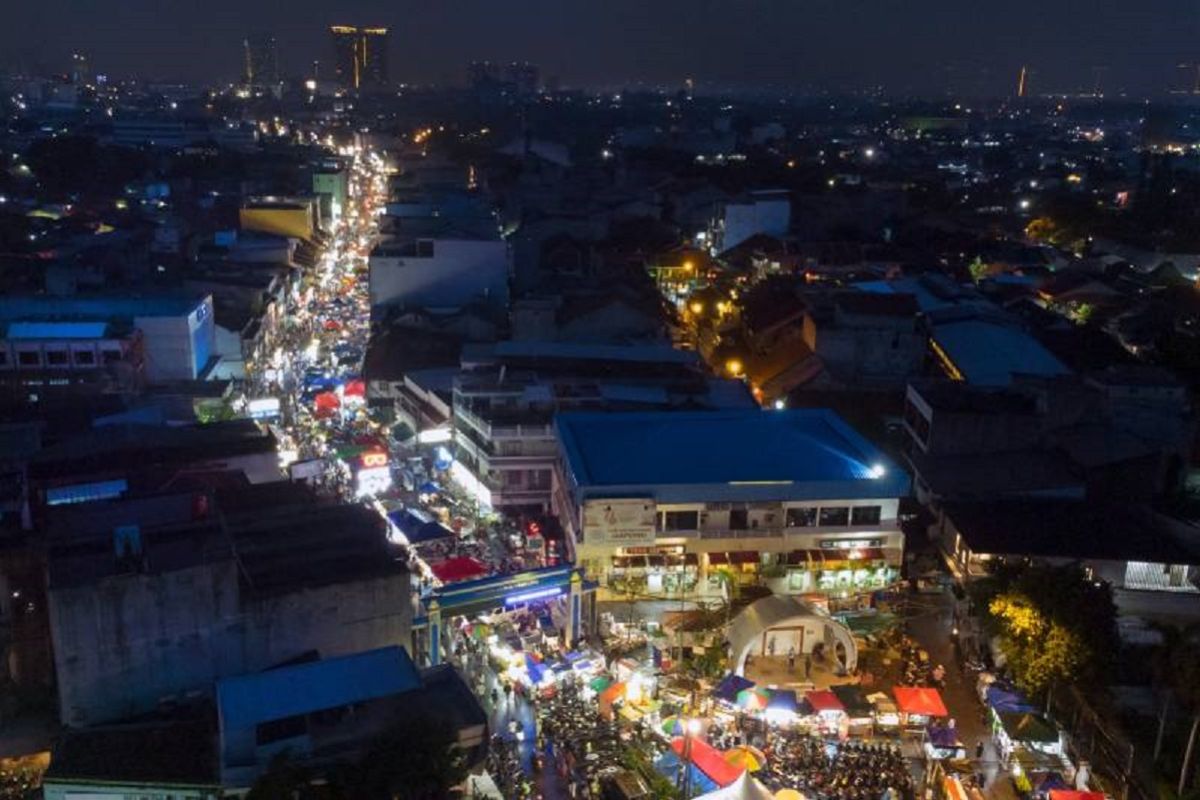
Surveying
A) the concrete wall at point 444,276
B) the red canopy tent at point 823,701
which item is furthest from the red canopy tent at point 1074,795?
the concrete wall at point 444,276

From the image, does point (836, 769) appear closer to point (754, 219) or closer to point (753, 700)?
point (753, 700)

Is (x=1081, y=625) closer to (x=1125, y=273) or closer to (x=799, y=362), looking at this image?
(x=799, y=362)

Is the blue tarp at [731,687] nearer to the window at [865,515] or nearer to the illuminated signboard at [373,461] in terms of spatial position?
the window at [865,515]

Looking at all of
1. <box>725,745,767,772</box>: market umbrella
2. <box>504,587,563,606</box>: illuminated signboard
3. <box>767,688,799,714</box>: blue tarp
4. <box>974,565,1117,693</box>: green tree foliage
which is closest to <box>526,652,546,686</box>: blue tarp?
<box>504,587,563,606</box>: illuminated signboard

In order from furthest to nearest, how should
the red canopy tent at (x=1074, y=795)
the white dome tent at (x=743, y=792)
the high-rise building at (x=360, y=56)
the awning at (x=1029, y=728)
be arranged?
the high-rise building at (x=360, y=56)
the awning at (x=1029, y=728)
the red canopy tent at (x=1074, y=795)
the white dome tent at (x=743, y=792)

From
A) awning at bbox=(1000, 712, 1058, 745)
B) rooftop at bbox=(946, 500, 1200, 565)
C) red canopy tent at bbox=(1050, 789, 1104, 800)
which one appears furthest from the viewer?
rooftop at bbox=(946, 500, 1200, 565)

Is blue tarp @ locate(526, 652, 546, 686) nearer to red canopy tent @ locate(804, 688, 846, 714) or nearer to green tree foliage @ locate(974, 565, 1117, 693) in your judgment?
red canopy tent @ locate(804, 688, 846, 714)

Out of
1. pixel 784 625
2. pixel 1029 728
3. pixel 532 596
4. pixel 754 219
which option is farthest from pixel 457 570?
pixel 754 219
